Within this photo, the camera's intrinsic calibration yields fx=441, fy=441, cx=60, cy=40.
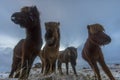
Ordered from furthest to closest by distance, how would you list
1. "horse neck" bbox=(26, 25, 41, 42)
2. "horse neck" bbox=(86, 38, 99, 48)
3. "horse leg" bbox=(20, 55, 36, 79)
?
"horse neck" bbox=(86, 38, 99, 48) → "horse neck" bbox=(26, 25, 41, 42) → "horse leg" bbox=(20, 55, 36, 79)

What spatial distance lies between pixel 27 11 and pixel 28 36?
91 cm

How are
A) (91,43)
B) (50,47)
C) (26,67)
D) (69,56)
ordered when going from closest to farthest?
(26,67) → (91,43) → (50,47) → (69,56)

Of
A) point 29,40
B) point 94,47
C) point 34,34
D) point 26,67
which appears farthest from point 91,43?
point 26,67

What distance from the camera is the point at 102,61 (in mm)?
12250

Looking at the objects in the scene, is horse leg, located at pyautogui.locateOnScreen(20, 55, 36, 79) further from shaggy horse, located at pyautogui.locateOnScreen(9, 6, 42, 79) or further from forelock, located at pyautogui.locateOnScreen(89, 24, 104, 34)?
forelock, located at pyautogui.locateOnScreen(89, 24, 104, 34)

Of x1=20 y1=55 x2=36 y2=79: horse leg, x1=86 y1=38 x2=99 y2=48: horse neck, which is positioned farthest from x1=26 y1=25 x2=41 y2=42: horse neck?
x1=86 y1=38 x2=99 y2=48: horse neck

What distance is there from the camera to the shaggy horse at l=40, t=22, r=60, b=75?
12766 mm

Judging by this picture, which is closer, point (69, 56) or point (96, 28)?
point (96, 28)

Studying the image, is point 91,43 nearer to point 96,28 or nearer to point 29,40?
point 96,28

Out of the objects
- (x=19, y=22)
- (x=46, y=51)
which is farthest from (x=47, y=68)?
(x=19, y=22)

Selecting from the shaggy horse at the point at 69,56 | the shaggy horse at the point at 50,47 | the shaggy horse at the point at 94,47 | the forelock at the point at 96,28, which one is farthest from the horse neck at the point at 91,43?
the shaggy horse at the point at 69,56

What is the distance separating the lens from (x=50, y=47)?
13.9m

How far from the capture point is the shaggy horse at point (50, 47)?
1277 centimetres

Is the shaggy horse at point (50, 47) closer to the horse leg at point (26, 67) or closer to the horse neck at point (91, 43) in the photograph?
the horse neck at point (91, 43)
